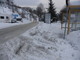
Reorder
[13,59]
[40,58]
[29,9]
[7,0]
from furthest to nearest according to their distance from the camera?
[29,9]
[7,0]
[40,58]
[13,59]

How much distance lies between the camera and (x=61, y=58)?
236 inches

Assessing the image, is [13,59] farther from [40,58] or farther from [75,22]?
[75,22]

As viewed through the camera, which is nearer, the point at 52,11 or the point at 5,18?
the point at 52,11

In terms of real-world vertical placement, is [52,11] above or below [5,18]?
above

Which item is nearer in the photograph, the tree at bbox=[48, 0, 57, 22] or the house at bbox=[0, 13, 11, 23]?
the tree at bbox=[48, 0, 57, 22]

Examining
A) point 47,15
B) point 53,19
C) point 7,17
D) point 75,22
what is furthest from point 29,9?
point 75,22

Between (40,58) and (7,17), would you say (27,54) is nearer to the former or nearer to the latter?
(40,58)

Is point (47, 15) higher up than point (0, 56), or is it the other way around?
point (47, 15)

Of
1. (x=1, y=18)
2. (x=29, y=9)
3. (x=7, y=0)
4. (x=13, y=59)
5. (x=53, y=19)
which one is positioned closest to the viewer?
(x=13, y=59)

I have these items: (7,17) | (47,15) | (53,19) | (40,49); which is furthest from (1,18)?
(40,49)

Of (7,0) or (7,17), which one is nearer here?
(7,17)

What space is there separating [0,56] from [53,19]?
4399 cm

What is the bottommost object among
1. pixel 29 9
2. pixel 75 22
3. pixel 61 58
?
pixel 61 58

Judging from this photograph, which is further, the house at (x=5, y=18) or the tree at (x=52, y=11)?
the house at (x=5, y=18)
